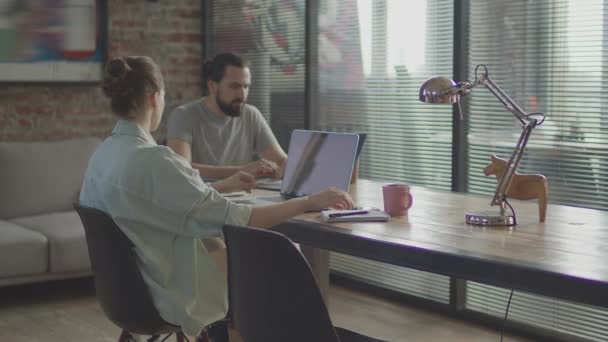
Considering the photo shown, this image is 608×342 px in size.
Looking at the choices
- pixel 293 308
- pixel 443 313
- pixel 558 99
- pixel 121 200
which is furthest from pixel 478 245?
pixel 443 313

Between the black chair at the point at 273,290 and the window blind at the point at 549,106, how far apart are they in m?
2.11

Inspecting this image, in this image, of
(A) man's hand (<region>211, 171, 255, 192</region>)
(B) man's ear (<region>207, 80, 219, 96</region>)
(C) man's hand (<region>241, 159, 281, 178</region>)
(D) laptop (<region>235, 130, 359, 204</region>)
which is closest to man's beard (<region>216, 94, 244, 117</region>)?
(B) man's ear (<region>207, 80, 219, 96</region>)

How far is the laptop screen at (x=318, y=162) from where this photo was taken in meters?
3.05

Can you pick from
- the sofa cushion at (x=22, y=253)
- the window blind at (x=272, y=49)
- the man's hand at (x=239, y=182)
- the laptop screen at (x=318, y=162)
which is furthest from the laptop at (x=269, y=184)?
the window blind at (x=272, y=49)

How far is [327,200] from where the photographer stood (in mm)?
2605

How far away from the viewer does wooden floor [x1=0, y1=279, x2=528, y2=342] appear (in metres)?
4.04

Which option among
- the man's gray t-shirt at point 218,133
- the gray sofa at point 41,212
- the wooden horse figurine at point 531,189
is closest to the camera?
the wooden horse figurine at point 531,189

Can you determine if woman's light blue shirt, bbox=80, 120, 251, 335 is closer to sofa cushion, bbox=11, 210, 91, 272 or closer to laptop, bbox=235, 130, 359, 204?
laptop, bbox=235, 130, 359, 204

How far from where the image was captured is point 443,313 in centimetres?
443

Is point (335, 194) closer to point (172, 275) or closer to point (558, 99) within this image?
point (172, 275)

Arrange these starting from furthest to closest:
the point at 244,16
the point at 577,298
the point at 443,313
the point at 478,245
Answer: the point at 244,16 < the point at 443,313 < the point at 478,245 < the point at 577,298

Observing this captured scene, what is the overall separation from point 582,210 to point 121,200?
5.01 ft

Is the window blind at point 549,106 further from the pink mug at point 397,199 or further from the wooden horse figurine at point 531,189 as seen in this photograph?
the pink mug at point 397,199

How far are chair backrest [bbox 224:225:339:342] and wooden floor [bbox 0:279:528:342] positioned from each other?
1.99m
